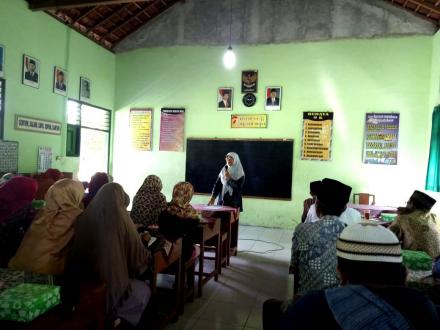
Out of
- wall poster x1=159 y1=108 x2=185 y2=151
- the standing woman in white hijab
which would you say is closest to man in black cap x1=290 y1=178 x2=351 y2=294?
the standing woman in white hijab

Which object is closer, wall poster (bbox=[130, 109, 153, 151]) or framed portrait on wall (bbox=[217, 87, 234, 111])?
framed portrait on wall (bbox=[217, 87, 234, 111])

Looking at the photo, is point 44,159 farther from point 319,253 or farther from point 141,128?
point 319,253

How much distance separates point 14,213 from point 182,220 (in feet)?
4.04

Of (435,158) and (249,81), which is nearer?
(435,158)

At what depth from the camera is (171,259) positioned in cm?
261

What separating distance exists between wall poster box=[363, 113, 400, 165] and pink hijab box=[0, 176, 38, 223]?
217 inches

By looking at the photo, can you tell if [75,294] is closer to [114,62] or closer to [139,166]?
[139,166]

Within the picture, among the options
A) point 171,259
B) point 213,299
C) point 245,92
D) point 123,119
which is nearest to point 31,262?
point 171,259

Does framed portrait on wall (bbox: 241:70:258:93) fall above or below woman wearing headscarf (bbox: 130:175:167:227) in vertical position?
above

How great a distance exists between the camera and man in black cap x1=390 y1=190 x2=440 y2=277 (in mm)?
2855

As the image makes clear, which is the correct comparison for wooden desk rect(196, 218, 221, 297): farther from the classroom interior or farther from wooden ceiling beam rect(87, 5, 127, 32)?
wooden ceiling beam rect(87, 5, 127, 32)

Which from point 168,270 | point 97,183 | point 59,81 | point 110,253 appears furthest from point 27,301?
point 59,81

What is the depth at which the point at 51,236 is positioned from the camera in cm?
190

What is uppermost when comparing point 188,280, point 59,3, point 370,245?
point 59,3
